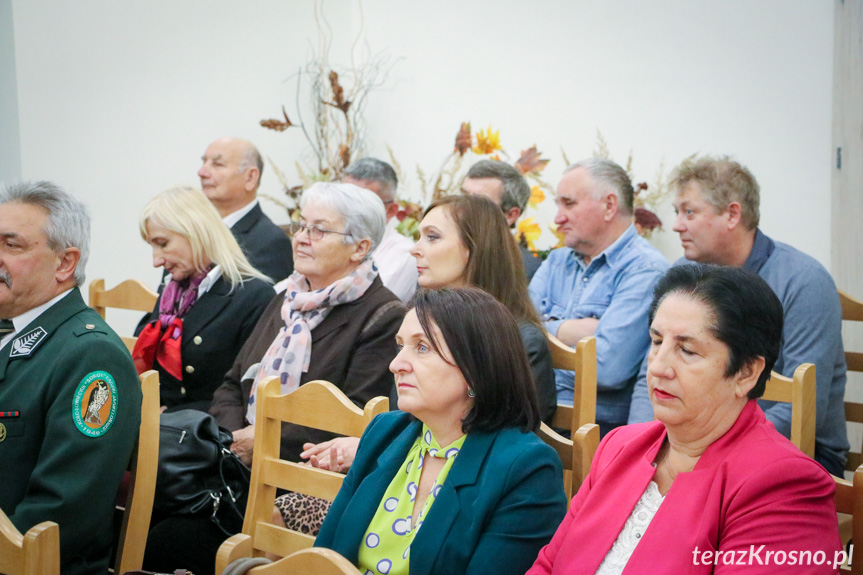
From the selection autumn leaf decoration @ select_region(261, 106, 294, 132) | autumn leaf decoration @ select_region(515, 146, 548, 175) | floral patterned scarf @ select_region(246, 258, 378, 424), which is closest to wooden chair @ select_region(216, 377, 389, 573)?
floral patterned scarf @ select_region(246, 258, 378, 424)

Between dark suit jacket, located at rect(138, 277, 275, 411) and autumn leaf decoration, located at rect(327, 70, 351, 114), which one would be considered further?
autumn leaf decoration, located at rect(327, 70, 351, 114)

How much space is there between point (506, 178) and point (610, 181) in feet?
2.32

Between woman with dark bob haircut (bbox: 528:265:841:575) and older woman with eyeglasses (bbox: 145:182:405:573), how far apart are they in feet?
3.48

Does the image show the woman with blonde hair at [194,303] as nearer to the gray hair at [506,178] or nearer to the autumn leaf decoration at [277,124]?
the gray hair at [506,178]

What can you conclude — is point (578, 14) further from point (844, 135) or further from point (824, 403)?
point (824, 403)

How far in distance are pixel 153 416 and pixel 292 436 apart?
1.67 ft

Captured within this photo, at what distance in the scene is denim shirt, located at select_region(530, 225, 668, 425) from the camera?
2643 millimetres

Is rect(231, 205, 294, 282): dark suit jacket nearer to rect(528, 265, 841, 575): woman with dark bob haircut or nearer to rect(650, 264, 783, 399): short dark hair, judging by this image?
rect(528, 265, 841, 575): woman with dark bob haircut

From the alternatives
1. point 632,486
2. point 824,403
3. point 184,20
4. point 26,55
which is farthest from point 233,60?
point 632,486

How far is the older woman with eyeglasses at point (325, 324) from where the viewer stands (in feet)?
7.80

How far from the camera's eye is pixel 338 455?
Answer: 1.96 m

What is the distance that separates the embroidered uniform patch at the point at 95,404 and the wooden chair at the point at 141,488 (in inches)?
4.2

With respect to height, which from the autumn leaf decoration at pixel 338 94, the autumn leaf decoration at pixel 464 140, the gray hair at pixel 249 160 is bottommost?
the gray hair at pixel 249 160

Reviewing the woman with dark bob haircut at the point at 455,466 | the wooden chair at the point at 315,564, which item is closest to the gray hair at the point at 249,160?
the woman with dark bob haircut at the point at 455,466
